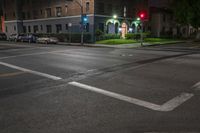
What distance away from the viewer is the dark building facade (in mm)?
46469

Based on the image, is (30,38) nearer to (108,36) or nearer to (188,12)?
(108,36)

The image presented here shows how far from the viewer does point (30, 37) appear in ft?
157

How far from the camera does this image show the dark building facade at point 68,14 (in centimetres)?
4647

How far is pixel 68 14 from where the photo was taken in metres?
50.3

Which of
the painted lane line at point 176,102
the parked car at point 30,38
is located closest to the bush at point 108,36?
the parked car at point 30,38

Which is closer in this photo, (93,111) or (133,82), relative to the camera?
(93,111)

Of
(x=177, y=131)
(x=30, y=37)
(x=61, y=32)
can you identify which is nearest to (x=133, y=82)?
(x=177, y=131)

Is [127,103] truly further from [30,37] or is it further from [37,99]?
[30,37]

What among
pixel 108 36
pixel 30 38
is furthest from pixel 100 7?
pixel 30 38

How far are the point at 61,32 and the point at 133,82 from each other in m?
Answer: 43.9

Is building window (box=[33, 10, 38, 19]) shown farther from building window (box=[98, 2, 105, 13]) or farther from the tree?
the tree

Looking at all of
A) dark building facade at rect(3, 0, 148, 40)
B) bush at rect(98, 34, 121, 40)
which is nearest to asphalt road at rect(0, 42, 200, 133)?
dark building facade at rect(3, 0, 148, 40)

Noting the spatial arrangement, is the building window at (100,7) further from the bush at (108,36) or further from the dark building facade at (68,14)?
the bush at (108,36)

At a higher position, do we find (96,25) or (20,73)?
(96,25)
